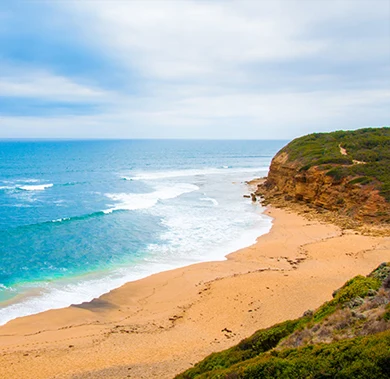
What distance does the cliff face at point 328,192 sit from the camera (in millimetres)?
32250

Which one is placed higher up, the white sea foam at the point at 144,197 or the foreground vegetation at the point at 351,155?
the foreground vegetation at the point at 351,155

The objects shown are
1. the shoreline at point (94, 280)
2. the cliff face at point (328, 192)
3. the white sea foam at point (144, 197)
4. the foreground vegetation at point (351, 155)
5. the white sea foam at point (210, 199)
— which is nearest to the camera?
the shoreline at point (94, 280)

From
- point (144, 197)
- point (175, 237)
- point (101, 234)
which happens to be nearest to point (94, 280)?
point (101, 234)

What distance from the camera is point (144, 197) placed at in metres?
48.8

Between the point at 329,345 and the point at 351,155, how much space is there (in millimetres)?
39401

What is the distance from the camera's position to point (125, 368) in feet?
40.4

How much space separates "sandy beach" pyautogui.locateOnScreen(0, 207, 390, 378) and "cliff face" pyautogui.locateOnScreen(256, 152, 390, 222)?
642 centimetres

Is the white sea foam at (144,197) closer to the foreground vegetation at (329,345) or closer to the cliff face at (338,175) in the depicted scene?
the cliff face at (338,175)

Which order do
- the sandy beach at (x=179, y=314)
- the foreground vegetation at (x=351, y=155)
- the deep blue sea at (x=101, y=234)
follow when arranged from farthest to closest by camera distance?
the foreground vegetation at (x=351, y=155) → the deep blue sea at (x=101, y=234) → the sandy beach at (x=179, y=314)

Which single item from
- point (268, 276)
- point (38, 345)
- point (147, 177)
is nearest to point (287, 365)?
point (38, 345)

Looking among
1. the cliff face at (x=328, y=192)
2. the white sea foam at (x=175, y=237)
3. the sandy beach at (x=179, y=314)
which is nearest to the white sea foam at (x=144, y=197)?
the white sea foam at (x=175, y=237)

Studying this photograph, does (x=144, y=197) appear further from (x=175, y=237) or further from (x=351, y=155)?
(x=351, y=155)

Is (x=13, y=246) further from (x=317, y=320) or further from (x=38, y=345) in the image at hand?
(x=317, y=320)

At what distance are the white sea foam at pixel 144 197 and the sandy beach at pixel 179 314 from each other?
1938cm
